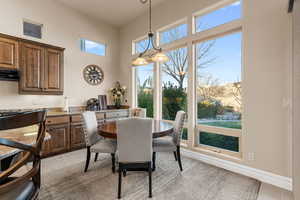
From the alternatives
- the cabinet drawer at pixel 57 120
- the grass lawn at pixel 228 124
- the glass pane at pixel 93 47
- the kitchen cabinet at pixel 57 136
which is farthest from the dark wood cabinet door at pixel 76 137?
the grass lawn at pixel 228 124

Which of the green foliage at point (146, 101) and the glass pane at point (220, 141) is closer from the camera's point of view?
the glass pane at point (220, 141)

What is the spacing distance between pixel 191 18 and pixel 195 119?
2245 mm

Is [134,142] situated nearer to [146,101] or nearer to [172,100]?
[172,100]

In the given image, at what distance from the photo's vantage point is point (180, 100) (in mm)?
3666

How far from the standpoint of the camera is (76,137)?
358 cm

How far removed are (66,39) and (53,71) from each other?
110 cm

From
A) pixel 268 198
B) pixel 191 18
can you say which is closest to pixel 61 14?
pixel 191 18

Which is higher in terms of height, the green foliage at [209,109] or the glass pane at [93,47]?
the glass pane at [93,47]

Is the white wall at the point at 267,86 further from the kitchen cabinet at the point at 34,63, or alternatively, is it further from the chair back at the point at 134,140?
the kitchen cabinet at the point at 34,63

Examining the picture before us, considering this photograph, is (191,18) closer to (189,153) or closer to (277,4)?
(277,4)

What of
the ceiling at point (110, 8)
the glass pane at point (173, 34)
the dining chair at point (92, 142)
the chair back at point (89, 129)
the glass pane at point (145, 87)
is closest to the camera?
the dining chair at point (92, 142)

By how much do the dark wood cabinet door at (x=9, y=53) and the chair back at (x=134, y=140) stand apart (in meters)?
2.77

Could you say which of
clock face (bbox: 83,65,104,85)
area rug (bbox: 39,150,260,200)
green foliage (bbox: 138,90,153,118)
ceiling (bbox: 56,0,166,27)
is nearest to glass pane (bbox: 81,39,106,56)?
clock face (bbox: 83,65,104,85)

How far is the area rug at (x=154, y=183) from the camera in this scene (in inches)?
75.8
